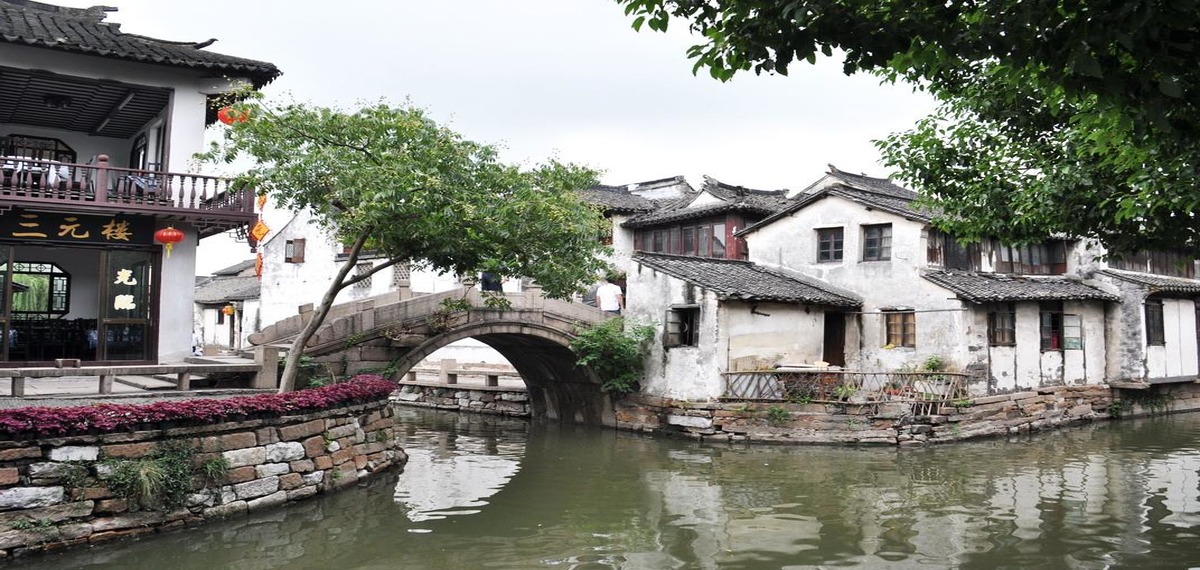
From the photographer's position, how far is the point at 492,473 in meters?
14.5

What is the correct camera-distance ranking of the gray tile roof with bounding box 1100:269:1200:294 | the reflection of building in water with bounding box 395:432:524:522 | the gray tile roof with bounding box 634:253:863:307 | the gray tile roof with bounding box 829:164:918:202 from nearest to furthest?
the reflection of building in water with bounding box 395:432:524:522, the gray tile roof with bounding box 634:253:863:307, the gray tile roof with bounding box 1100:269:1200:294, the gray tile roof with bounding box 829:164:918:202

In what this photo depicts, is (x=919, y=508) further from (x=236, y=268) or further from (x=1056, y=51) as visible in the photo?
(x=236, y=268)

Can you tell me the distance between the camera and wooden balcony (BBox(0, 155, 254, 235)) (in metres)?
12.5

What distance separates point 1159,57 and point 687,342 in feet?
49.0

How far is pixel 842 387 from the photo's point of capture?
59.4 ft

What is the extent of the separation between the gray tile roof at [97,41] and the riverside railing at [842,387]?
37.0ft

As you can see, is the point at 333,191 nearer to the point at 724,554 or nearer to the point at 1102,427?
the point at 724,554

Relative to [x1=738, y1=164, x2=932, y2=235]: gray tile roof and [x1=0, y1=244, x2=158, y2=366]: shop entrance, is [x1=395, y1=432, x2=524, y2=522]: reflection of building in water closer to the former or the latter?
[x1=0, y1=244, x2=158, y2=366]: shop entrance

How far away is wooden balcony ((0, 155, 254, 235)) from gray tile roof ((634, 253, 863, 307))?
9447 millimetres

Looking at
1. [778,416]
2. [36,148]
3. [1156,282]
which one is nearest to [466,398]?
[778,416]

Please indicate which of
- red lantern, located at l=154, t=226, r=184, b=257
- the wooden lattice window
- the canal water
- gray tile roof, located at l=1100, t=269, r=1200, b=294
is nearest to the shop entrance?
red lantern, located at l=154, t=226, r=184, b=257

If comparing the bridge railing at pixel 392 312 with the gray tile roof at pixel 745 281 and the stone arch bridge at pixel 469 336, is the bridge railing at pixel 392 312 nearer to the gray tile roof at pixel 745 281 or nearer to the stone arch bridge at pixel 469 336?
the stone arch bridge at pixel 469 336

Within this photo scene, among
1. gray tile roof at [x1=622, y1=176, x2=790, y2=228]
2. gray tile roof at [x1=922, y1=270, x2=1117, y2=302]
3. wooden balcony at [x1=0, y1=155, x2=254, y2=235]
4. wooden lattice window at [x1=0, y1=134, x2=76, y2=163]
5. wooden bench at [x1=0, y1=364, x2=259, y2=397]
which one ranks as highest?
gray tile roof at [x1=622, y1=176, x2=790, y2=228]

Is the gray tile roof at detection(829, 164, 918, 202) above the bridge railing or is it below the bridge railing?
above
